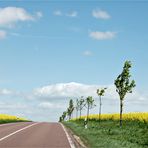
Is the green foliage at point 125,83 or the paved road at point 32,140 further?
the green foliage at point 125,83

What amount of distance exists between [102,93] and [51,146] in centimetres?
4742

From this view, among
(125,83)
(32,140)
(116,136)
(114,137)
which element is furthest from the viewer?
(125,83)

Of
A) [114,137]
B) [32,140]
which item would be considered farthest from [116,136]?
[32,140]

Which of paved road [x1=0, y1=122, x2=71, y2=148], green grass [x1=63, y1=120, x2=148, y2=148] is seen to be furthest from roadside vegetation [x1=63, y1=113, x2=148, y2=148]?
paved road [x1=0, y1=122, x2=71, y2=148]

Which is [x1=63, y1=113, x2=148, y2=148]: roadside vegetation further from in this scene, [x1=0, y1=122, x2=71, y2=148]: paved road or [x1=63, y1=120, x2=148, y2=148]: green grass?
[x1=0, y1=122, x2=71, y2=148]: paved road

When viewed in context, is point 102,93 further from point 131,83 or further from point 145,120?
point 131,83

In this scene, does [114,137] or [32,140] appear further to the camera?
[114,137]

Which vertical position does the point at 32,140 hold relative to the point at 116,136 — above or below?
below

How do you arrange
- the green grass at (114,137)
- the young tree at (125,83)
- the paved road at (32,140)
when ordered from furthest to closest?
the young tree at (125,83), the green grass at (114,137), the paved road at (32,140)

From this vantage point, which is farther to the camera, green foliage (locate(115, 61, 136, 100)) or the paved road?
green foliage (locate(115, 61, 136, 100))

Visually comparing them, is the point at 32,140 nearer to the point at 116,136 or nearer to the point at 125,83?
the point at 116,136

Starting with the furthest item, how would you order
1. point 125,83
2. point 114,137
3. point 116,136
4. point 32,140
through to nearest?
point 125,83, point 116,136, point 114,137, point 32,140

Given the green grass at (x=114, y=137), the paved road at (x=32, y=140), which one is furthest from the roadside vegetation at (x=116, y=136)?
the paved road at (x=32, y=140)

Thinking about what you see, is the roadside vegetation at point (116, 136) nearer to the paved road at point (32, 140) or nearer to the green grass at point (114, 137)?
the green grass at point (114, 137)
